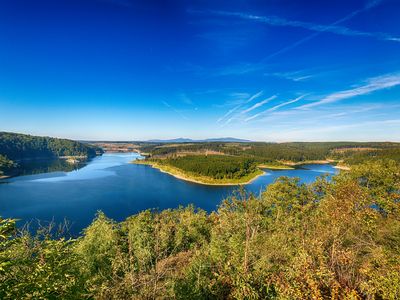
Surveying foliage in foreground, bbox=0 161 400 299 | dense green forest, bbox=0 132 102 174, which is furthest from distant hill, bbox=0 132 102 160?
foliage in foreground, bbox=0 161 400 299

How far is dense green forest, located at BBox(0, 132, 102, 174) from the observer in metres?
116

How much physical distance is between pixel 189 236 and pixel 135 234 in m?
5.20

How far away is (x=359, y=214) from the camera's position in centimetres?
1414

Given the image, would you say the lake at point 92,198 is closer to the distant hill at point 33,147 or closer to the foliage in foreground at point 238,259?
the foliage in foreground at point 238,259

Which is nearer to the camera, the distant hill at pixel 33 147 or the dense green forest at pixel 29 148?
the dense green forest at pixel 29 148

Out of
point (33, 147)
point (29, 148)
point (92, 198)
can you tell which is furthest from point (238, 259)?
point (33, 147)

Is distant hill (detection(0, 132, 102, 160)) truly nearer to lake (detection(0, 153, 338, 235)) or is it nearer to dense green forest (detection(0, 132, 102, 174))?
dense green forest (detection(0, 132, 102, 174))

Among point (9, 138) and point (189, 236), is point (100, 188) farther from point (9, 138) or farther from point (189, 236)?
point (9, 138)

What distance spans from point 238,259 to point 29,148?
180 metres

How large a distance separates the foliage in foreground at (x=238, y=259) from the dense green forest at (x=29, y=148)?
9516cm

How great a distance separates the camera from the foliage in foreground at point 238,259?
598 centimetres

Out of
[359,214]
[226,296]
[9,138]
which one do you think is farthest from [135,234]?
[9,138]

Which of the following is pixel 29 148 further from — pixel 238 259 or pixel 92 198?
pixel 238 259

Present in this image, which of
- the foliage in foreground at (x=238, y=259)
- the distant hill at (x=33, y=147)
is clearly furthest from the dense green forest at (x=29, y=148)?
the foliage in foreground at (x=238, y=259)
